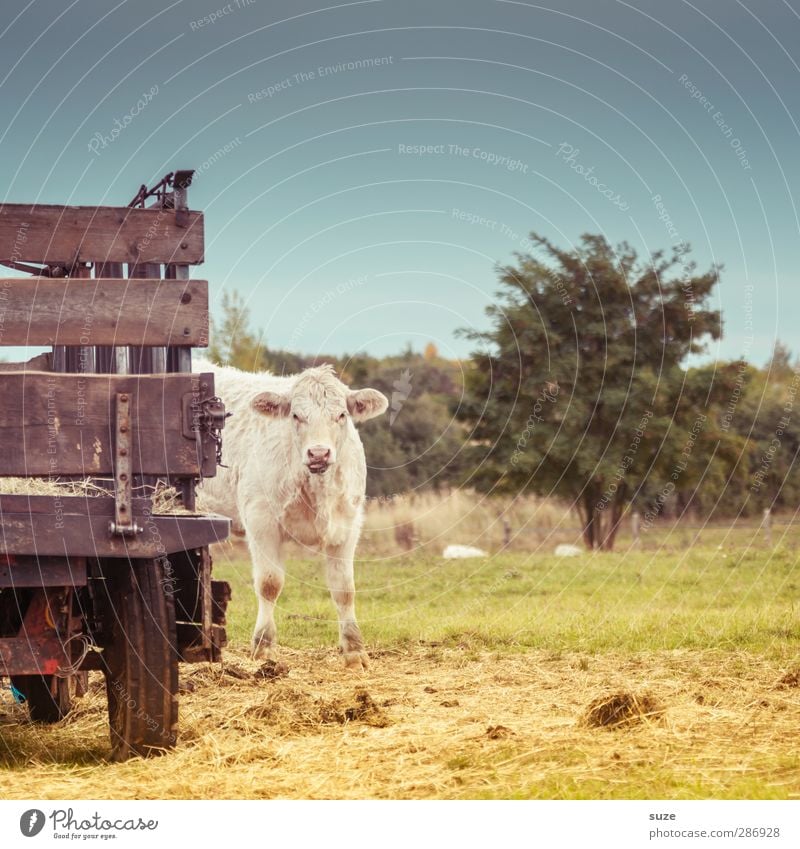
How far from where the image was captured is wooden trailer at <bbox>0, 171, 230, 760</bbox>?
5.52 meters

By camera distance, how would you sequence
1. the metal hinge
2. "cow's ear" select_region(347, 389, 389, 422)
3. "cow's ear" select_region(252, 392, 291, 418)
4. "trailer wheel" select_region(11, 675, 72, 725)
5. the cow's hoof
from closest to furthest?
1. the metal hinge
2. "trailer wheel" select_region(11, 675, 72, 725)
3. the cow's hoof
4. "cow's ear" select_region(252, 392, 291, 418)
5. "cow's ear" select_region(347, 389, 389, 422)

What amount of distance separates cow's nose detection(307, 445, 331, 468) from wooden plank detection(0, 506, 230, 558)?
3.95 meters

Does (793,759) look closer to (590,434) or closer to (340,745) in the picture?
(340,745)

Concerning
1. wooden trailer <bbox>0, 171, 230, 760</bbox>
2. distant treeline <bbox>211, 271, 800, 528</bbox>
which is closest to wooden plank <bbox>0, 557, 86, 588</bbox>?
wooden trailer <bbox>0, 171, 230, 760</bbox>

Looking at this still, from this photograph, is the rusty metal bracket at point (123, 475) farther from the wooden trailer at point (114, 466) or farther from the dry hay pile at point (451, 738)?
the dry hay pile at point (451, 738)

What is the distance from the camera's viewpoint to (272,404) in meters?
10.3

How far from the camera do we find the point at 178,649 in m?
6.24

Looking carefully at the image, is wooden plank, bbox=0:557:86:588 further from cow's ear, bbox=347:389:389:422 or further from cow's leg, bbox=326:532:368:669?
cow's ear, bbox=347:389:389:422

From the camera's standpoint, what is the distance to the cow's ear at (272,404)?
1028 centimetres

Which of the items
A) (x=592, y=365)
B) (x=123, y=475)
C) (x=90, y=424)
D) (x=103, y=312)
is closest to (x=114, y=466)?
(x=123, y=475)

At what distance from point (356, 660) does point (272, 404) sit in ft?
7.18

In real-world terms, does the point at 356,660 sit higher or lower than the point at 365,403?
lower

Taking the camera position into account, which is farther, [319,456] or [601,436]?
[601,436]

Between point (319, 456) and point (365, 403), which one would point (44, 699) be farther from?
point (365, 403)
